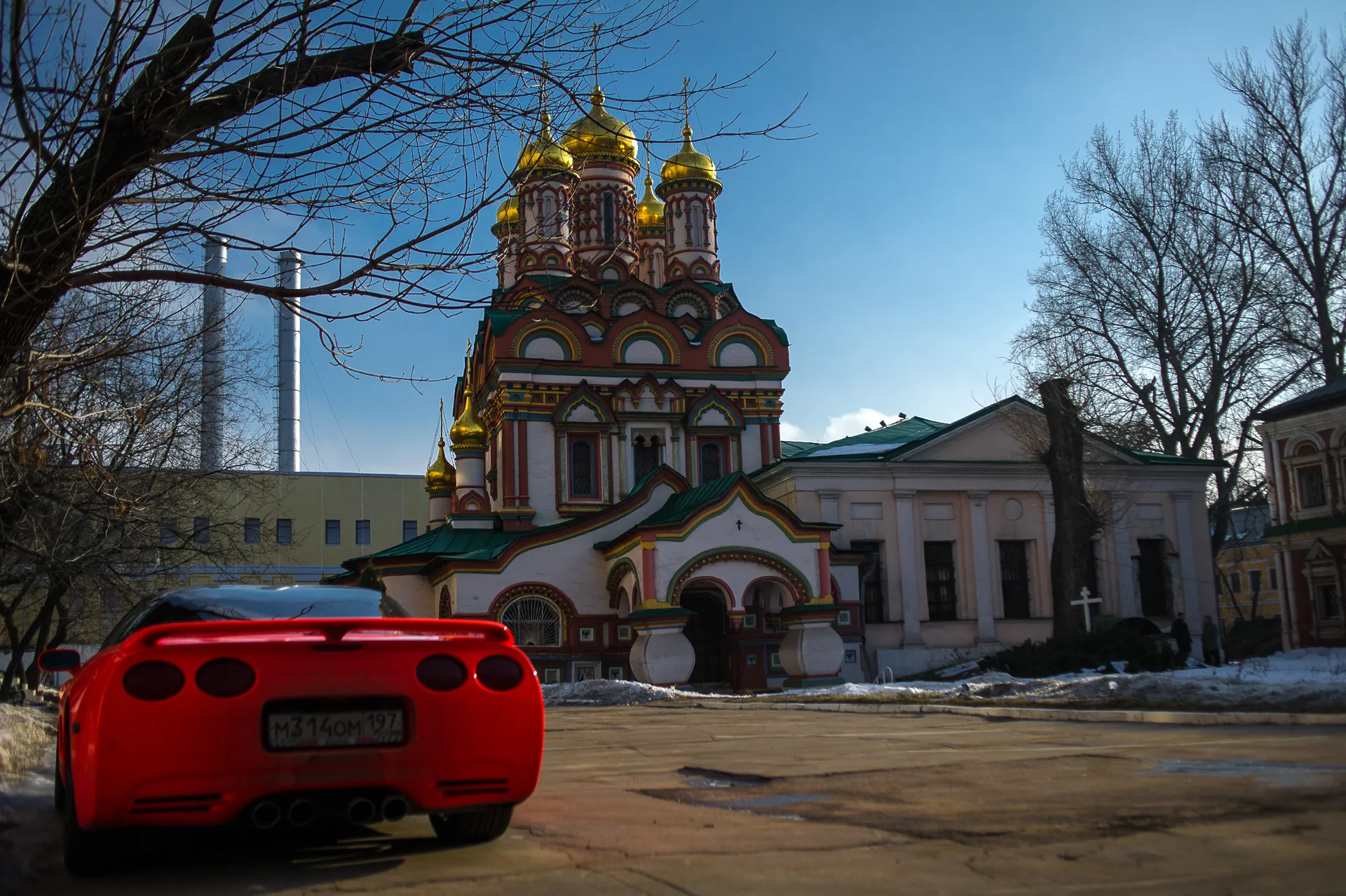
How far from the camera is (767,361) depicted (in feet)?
112

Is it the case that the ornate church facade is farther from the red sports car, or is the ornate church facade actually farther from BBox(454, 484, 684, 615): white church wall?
the red sports car

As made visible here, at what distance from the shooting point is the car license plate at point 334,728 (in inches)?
179

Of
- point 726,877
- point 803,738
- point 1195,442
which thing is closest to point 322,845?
point 726,877

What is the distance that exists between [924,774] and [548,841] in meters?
2.45

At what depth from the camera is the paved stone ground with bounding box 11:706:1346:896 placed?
3873mm

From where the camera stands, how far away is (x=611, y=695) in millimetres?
21562

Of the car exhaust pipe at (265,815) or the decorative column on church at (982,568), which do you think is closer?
the car exhaust pipe at (265,815)

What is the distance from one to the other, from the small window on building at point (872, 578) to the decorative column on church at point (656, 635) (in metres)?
6.01

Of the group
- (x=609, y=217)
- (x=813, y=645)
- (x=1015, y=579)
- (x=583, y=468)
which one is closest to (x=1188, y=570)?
(x=1015, y=579)

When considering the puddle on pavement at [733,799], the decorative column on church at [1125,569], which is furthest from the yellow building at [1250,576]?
the puddle on pavement at [733,799]

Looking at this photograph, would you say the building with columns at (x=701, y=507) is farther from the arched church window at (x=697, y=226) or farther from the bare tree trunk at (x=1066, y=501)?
the bare tree trunk at (x=1066, y=501)

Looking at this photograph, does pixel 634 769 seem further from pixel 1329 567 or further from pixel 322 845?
pixel 1329 567

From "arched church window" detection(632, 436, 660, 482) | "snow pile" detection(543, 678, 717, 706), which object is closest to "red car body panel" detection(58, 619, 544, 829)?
"snow pile" detection(543, 678, 717, 706)

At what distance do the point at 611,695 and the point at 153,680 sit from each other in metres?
17.5
